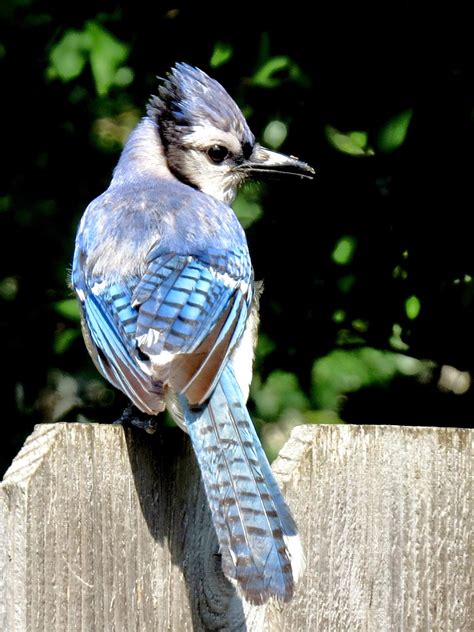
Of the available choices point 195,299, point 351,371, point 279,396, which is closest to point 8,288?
point 279,396

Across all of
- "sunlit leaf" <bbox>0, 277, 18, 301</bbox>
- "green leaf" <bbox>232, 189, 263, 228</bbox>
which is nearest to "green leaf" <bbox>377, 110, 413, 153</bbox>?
"green leaf" <bbox>232, 189, 263, 228</bbox>

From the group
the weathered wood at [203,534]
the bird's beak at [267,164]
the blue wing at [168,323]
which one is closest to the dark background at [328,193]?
the bird's beak at [267,164]

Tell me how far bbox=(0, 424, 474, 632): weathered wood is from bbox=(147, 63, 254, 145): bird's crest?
1269 mm

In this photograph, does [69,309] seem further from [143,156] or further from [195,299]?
[195,299]

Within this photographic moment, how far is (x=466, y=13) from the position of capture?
2811 millimetres

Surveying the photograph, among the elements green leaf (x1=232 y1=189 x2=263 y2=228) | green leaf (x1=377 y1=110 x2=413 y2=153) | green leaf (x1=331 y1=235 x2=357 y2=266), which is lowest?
green leaf (x1=331 y1=235 x2=357 y2=266)

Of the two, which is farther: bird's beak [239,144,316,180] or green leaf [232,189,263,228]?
green leaf [232,189,263,228]

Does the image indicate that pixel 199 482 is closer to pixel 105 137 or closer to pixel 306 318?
pixel 306 318

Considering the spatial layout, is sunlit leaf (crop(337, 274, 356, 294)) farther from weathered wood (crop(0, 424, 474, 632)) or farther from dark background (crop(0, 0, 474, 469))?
weathered wood (crop(0, 424, 474, 632))

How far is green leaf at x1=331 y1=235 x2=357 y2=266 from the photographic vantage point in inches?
118

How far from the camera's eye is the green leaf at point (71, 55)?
303 centimetres

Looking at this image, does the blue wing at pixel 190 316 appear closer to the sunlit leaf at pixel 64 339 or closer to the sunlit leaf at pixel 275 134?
the sunlit leaf at pixel 275 134

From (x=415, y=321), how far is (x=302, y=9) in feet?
2.59

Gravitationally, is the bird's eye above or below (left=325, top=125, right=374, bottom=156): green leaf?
below
